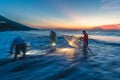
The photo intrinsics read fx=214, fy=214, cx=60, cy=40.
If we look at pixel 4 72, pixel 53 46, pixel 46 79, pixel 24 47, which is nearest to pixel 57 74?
pixel 46 79

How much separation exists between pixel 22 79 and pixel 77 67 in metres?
4.78

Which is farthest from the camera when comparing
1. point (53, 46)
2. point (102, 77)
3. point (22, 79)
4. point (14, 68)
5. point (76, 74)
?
point (53, 46)

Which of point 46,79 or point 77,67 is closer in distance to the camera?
point 46,79

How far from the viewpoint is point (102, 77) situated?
36.7ft

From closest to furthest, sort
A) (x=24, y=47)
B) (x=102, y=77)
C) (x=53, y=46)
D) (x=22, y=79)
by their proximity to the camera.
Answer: (x=22, y=79), (x=102, y=77), (x=24, y=47), (x=53, y=46)

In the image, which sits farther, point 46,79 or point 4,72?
point 4,72

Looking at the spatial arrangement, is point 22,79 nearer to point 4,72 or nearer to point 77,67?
point 4,72

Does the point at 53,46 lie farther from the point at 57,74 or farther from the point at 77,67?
the point at 57,74

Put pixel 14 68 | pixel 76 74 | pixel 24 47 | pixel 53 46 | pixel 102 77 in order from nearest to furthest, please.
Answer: pixel 102 77, pixel 76 74, pixel 14 68, pixel 24 47, pixel 53 46

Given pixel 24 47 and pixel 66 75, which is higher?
pixel 24 47

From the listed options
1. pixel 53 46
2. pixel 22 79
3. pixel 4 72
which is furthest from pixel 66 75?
pixel 53 46

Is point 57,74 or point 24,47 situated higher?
point 24,47

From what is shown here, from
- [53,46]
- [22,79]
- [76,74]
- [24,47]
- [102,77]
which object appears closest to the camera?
[22,79]

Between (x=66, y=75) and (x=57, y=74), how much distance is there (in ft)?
1.64
